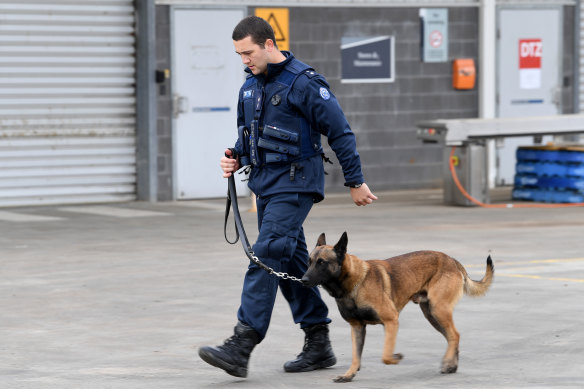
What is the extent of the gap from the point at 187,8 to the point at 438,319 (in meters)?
11.6

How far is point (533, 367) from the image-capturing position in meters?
6.94

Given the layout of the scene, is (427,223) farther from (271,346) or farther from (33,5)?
(271,346)

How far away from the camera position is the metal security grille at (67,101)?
1706cm

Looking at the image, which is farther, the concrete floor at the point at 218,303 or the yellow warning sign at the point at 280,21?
the yellow warning sign at the point at 280,21

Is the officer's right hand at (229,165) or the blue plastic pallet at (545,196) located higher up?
the officer's right hand at (229,165)

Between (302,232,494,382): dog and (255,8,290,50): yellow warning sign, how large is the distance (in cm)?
1175

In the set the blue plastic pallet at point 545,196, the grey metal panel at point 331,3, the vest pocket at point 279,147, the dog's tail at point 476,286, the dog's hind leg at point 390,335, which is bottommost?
the blue plastic pallet at point 545,196

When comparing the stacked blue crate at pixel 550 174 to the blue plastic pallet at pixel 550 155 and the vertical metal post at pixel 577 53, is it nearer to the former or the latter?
the blue plastic pallet at pixel 550 155

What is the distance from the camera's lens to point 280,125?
6711mm

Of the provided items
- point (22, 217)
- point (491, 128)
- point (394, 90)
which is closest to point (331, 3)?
point (394, 90)

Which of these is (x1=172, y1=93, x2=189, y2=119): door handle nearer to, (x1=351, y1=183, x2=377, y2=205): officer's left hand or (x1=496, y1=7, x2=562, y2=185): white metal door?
(x1=496, y1=7, x2=562, y2=185): white metal door

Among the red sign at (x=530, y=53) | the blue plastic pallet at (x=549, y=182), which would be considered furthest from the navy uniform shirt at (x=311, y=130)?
the red sign at (x=530, y=53)

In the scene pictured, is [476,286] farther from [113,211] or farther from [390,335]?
[113,211]

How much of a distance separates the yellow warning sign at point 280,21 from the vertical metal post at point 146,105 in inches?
65.4
